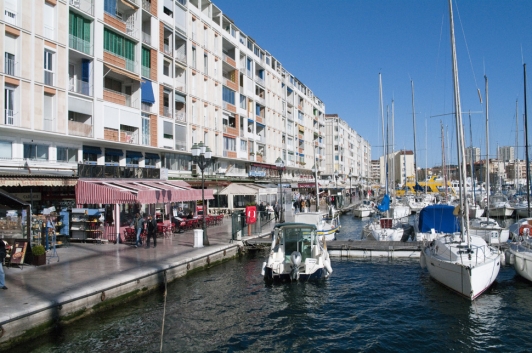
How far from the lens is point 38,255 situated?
16.5 meters

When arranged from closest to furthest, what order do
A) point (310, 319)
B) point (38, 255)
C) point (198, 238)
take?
point (310, 319), point (38, 255), point (198, 238)

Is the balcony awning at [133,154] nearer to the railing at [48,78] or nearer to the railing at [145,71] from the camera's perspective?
the railing at [145,71]

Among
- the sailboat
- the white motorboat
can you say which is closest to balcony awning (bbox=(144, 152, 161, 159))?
the sailboat

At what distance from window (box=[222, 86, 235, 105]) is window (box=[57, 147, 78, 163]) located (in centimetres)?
2246

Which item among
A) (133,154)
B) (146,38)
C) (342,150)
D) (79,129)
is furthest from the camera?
(342,150)

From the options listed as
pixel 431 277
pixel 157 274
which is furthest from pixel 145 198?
pixel 431 277

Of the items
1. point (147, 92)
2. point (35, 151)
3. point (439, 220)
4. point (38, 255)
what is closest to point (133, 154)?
point (147, 92)

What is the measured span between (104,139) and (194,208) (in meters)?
9.28

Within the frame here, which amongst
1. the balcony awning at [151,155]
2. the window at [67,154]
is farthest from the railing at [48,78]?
the balcony awning at [151,155]

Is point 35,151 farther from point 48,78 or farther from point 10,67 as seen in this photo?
point 10,67

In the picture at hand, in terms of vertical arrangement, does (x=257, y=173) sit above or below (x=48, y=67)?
below

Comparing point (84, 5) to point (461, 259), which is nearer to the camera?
point (461, 259)

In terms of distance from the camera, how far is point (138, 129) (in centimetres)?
3284

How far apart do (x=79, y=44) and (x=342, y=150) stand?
8962 cm
